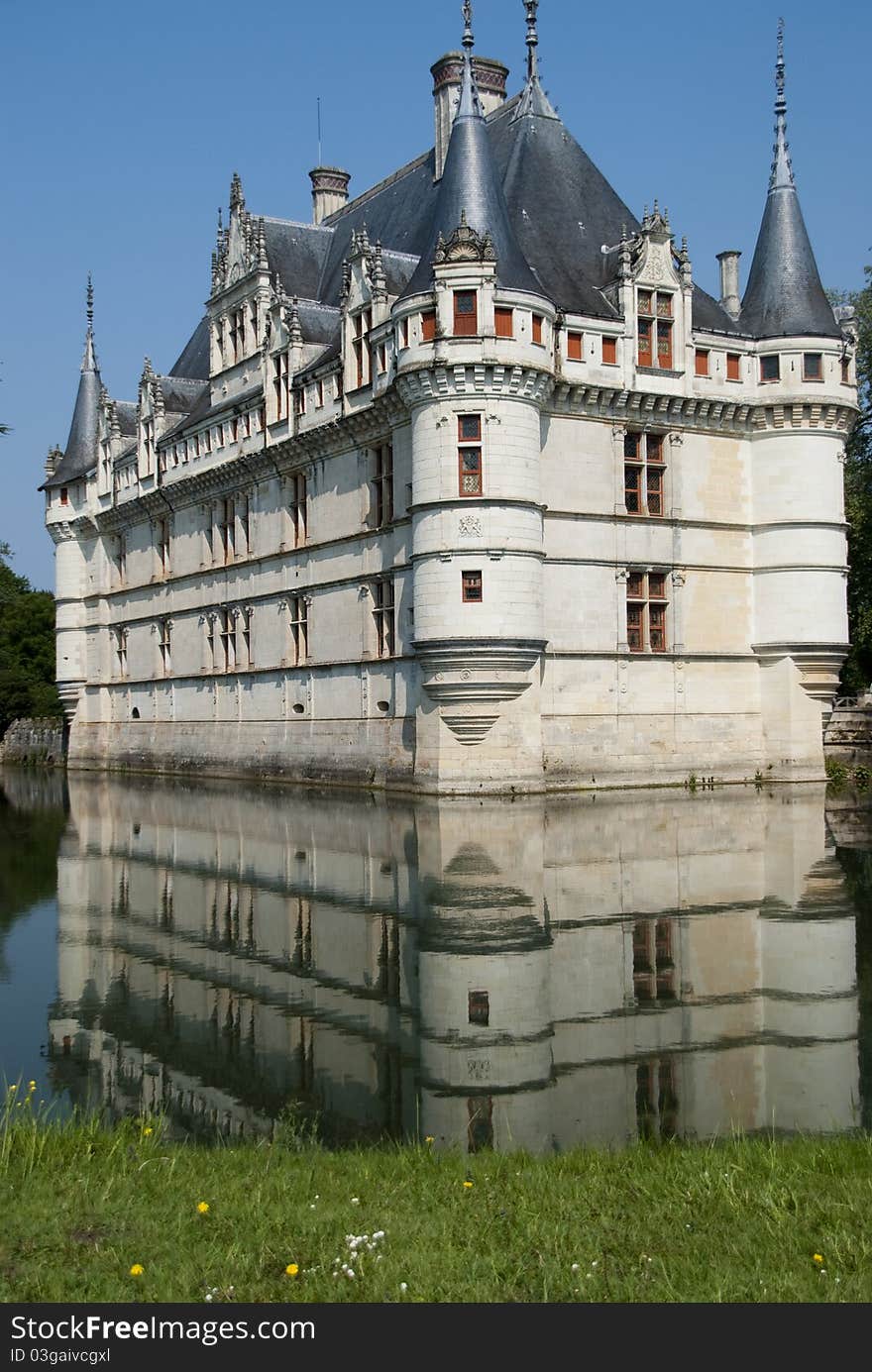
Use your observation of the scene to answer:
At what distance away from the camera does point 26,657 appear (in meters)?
74.4

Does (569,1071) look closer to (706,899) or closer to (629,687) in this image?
(706,899)

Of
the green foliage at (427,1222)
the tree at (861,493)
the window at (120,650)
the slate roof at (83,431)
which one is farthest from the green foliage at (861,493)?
the green foliage at (427,1222)

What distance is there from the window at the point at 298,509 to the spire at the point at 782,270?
12.3m

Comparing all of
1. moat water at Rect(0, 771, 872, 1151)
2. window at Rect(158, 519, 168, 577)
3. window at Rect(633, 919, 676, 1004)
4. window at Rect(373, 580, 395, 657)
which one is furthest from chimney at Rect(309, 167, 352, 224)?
window at Rect(633, 919, 676, 1004)

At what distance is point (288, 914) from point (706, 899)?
4.40 m

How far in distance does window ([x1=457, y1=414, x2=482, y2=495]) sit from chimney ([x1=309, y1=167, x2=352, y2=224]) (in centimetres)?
2274

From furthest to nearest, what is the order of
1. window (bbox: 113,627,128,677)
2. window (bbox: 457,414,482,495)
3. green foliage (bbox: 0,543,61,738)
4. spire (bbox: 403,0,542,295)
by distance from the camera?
1. green foliage (bbox: 0,543,61,738)
2. window (bbox: 113,627,128,677)
3. spire (bbox: 403,0,542,295)
4. window (bbox: 457,414,482,495)

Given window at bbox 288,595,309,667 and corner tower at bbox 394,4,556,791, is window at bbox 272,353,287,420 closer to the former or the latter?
window at bbox 288,595,309,667

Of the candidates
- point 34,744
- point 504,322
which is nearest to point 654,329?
point 504,322

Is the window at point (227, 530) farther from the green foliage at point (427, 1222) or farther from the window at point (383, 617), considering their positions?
the green foliage at point (427, 1222)

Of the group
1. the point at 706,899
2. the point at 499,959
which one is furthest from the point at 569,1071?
the point at 706,899

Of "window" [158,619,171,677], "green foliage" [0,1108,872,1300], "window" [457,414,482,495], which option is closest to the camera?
"green foliage" [0,1108,872,1300]

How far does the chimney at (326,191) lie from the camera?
47.3 m

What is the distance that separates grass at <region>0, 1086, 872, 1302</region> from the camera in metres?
4.61
